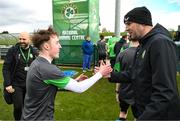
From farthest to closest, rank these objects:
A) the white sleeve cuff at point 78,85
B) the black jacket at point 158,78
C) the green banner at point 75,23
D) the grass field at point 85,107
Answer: the green banner at point 75,23, the grass field at point 85,107, the white sleeve cuff at point 78,85, the black jacket at point 158,78

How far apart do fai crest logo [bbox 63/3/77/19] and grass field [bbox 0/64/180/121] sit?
446 inches

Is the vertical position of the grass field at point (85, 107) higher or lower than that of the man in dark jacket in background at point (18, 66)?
lower

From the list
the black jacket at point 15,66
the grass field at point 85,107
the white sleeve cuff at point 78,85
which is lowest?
the grass field at point 85,107

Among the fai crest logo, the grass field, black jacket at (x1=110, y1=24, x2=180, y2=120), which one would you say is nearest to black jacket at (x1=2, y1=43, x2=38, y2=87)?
the grass field

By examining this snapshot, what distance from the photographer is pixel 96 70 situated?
16.4 feet

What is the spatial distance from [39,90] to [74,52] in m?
20.6

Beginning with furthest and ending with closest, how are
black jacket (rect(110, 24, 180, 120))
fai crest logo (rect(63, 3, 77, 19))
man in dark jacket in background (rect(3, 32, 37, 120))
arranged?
fai crest logo (rect(63, 3, 77, 19)) < man in dark jacket in background (rect(3, 32, 37, 120)) < black jacket (rect(110, 24, 180, 120))

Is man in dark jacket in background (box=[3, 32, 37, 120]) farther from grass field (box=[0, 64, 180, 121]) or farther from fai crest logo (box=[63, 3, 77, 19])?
fai crest logo (box=[63, 3, 77, 19])

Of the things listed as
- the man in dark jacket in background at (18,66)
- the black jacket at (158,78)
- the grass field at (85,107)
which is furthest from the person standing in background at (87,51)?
the black jacket at (158,78)

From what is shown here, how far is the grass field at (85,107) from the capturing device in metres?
9.91

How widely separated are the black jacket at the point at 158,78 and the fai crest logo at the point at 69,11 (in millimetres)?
21242

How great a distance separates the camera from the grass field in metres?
9.91

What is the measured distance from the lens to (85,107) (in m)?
11.2

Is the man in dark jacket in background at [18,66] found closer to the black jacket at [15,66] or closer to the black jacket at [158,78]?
the black jacket at [15,66]
